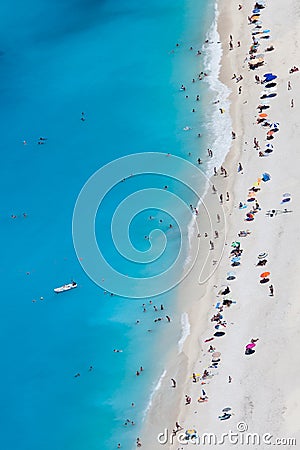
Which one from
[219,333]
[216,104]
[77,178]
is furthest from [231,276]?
[216,104]

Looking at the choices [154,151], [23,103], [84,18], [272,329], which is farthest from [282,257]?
[84,18]

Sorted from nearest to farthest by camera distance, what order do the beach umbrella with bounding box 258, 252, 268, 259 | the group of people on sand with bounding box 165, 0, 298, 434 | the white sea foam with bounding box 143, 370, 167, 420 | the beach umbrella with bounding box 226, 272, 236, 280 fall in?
the group of people on sand with bounding box 165, 0, 298, 434 → the white sea foam with bounding box 143, 370, 167, 420 → the beach umbrella with bounding box 226, 272, 236, 280 → the beach umbrella with bounding box 258, 252, 268, 259

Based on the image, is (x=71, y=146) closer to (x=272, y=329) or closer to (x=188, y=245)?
(x=188, y=245)

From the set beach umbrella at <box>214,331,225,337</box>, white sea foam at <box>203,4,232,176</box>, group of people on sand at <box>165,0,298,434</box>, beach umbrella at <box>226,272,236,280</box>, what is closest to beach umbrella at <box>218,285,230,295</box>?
group of people on sand at <box>165,0,298,434</box>

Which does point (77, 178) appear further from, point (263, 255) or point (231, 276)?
point (263, 255)

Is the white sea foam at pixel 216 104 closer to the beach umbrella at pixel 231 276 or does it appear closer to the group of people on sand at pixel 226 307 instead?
the group of people on sand at pixel 226 307

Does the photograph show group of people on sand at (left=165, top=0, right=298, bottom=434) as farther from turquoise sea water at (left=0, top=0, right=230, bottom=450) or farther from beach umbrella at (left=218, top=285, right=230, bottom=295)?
turquoise sea water at (left=0, top=0, right=230, bottom=450)
